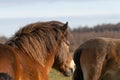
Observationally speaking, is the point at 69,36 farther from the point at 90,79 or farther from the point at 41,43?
the point at 90,79

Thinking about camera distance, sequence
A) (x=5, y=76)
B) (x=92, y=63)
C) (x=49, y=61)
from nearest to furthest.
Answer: (x=5, y=76)
(x=49, y=61)
(x=92, y=63)

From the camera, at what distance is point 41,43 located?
17.6ft

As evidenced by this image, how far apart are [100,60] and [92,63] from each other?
0.69 ft

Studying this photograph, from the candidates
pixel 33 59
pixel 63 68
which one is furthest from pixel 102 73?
pixel 33 59

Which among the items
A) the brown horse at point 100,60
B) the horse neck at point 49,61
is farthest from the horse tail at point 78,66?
the horse neck at point 49,61

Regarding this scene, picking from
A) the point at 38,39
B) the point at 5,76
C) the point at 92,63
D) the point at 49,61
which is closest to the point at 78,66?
the point at 92,63

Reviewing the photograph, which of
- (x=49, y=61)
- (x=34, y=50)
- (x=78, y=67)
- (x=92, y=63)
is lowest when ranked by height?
(x=78, y=67)

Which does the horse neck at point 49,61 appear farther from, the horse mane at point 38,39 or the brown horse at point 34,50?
the horse mane at point 38,39

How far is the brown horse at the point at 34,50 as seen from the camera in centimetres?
439

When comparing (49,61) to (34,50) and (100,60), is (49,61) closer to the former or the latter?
(34,50)

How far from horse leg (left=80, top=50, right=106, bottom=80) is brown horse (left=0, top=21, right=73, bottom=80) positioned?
2.17 meters

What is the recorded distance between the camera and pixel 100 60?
8.34 metres

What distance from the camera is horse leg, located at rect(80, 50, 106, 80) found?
8.35 metres

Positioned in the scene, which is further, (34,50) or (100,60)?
(100,60)
